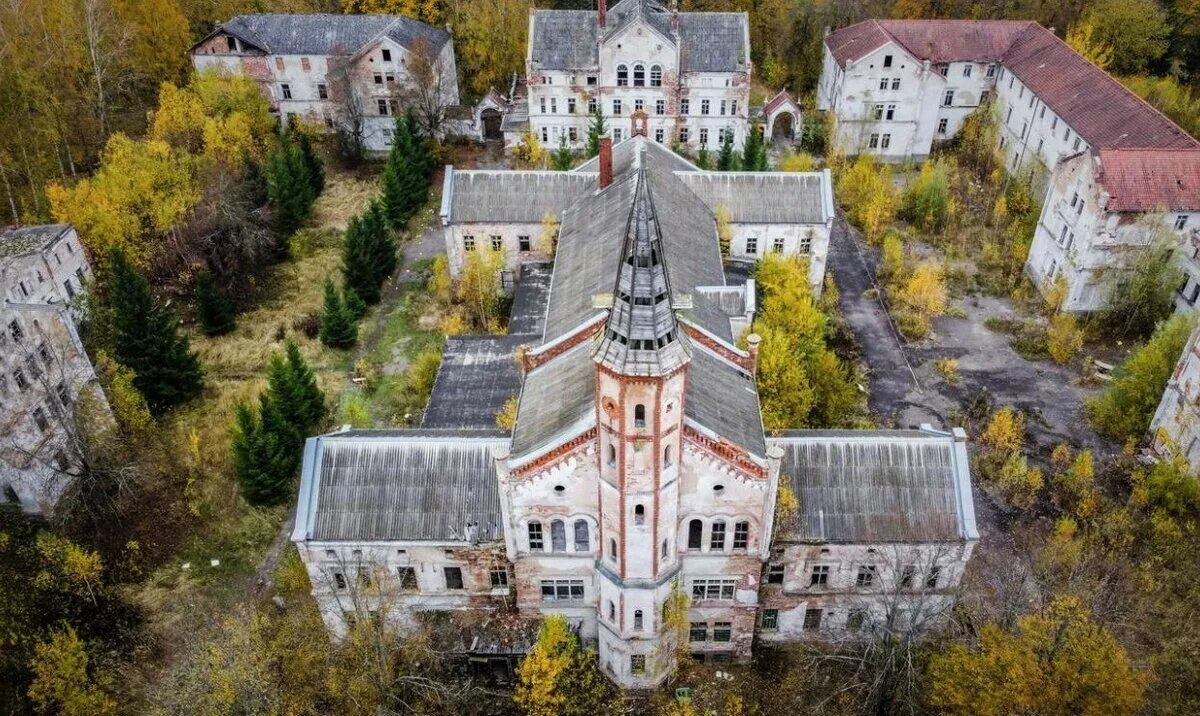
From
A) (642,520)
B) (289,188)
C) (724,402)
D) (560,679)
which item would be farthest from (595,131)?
(560,679)

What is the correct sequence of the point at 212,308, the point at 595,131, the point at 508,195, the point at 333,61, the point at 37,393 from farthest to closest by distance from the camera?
the point at 333,61
the point at 595,131
the point at 508,195
the point at 212,308
the point at 37,393

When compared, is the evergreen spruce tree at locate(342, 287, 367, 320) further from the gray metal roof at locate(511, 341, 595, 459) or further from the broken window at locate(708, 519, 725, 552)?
the broken window at locate(708, 519, 725, 552)

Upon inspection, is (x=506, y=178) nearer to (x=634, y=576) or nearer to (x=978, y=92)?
(x=634, y=576)

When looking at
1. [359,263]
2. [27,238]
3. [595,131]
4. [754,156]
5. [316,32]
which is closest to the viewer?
[27,238]

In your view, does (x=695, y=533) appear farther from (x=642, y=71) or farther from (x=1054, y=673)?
(x=642, y=71)

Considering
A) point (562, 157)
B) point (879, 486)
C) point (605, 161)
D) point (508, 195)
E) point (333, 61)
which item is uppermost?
point (333, 61)

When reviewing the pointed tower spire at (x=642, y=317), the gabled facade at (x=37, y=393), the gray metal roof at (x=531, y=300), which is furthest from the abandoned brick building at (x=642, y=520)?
the gabled facade at (x=37, y=393)

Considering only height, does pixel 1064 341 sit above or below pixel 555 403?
below
